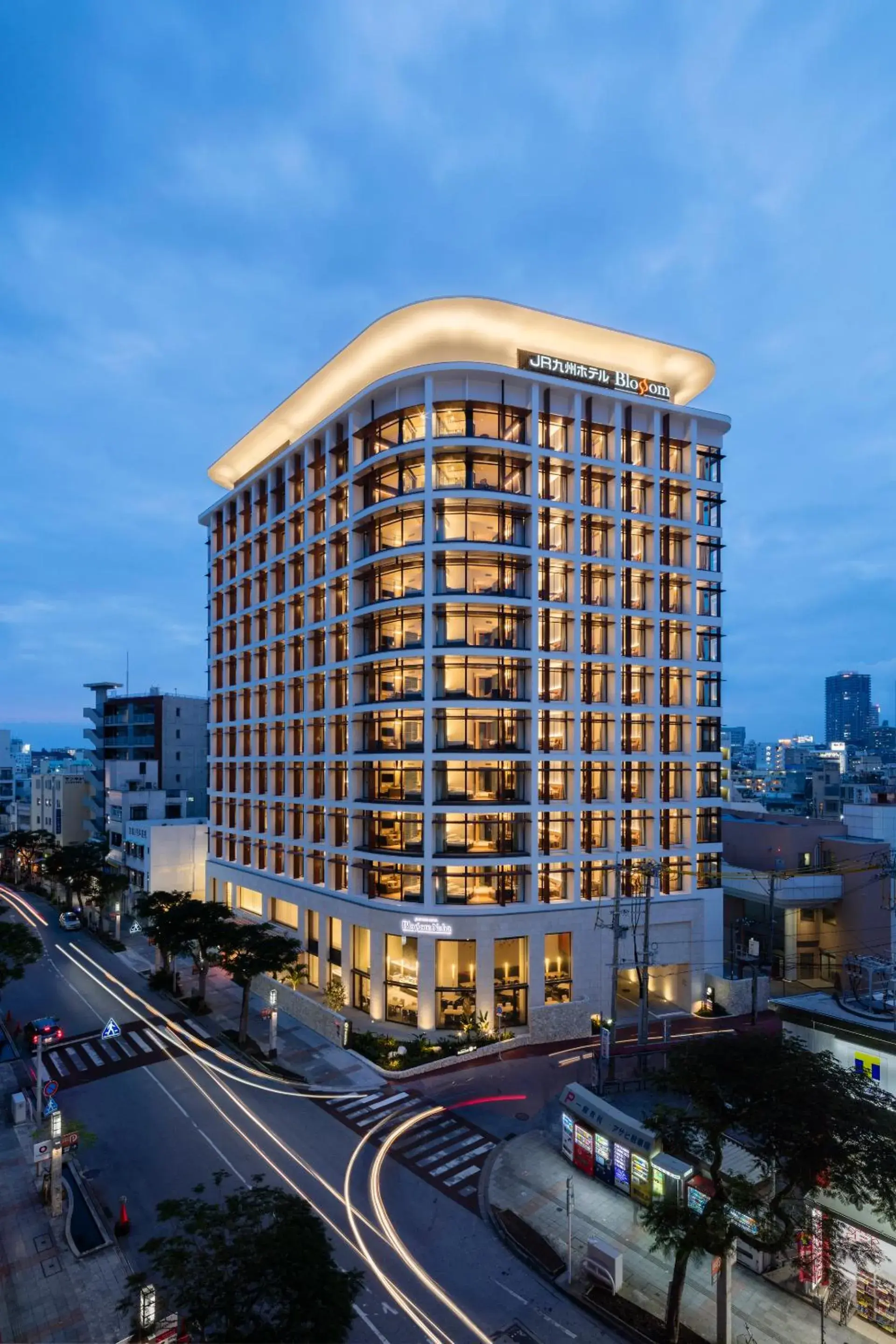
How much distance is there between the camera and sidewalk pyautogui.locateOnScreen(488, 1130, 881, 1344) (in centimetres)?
2228

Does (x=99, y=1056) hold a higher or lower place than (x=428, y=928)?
lower

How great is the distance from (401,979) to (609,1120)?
20885mm

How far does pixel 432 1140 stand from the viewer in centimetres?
3303

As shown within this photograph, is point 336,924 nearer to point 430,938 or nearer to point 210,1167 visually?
point 430,938

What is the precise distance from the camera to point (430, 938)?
4597 centimetres

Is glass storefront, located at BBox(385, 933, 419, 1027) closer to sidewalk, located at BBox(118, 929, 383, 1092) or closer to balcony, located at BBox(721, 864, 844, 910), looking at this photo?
sidewalk, located at BBox(118, 929, 383, 1092)

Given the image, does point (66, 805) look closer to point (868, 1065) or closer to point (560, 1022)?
point (560, 1022)

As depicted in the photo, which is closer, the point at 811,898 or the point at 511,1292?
the point at 511,1292

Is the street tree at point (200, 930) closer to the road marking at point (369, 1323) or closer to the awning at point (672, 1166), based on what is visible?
the road marking at point (369, 1323)

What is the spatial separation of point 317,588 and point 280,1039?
103 feet

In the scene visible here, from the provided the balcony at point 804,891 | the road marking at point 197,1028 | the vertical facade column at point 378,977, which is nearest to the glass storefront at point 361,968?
the vertical facade column at point 378,977

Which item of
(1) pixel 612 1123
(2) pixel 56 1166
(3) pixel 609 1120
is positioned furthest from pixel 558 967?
(2) pixel 56 1166

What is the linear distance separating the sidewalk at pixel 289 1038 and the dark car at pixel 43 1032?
313 inches

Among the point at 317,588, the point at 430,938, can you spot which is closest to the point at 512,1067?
the point at 430,938
